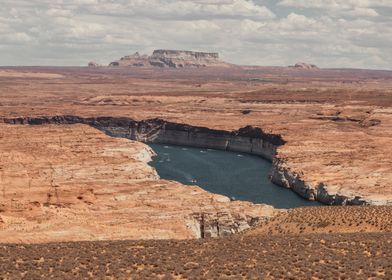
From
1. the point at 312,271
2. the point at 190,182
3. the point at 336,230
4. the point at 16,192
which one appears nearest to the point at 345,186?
the point at 190,182

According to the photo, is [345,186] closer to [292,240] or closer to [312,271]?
[292,240]

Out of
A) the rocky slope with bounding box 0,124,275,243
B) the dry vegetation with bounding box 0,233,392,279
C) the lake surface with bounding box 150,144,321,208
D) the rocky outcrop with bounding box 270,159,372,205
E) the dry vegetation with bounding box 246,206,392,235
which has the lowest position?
the lake surface with bounding box 150,144,321,208

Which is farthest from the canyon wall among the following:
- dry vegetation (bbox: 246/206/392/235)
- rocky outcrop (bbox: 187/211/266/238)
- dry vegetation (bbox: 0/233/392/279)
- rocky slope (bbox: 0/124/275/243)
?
dry vegetation (bbox: 0/233/392/279)

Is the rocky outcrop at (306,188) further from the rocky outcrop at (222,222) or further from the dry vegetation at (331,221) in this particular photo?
the dry vegetation at (331,221)

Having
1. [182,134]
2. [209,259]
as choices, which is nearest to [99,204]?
[209,259]

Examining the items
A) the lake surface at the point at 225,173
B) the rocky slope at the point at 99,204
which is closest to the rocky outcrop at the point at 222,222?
the rocky slope at the point at 99,204

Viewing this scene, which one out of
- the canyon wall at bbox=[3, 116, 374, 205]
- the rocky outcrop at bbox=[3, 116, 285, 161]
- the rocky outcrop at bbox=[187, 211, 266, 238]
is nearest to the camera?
the rocky outcrop at bbox=[187, 211, 266, 238]

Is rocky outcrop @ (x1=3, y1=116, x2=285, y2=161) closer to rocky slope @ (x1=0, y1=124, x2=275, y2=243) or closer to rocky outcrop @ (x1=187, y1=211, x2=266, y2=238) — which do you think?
rocky slope @ (x1=0, y1=124, x2=275, y2=243)
